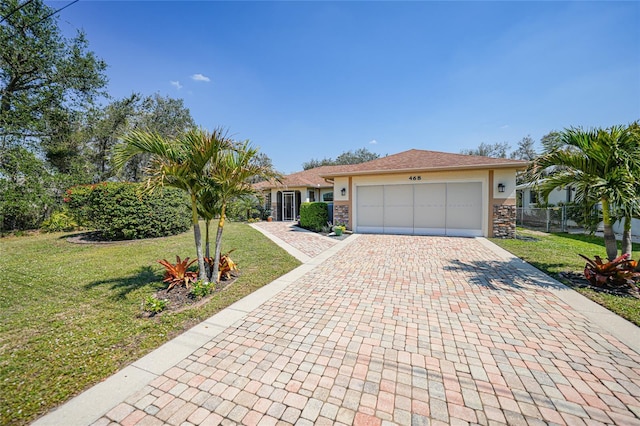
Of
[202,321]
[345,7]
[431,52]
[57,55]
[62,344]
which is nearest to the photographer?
[62,344]

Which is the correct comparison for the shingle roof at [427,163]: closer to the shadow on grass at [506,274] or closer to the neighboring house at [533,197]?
the shadow on grass at [506,274]

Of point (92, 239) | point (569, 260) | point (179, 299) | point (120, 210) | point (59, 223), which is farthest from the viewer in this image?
point (59, 223)

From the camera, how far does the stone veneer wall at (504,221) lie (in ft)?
34.2

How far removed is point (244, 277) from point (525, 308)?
5353 millimetres

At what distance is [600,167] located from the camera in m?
5.01

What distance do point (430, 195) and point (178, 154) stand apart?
10.6m

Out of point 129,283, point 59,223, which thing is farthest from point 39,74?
point 129,283

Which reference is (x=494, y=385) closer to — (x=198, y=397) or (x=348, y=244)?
(x=198, y=397)

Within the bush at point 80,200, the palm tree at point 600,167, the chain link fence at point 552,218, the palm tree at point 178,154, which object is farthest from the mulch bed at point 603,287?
the bush at point 80,200

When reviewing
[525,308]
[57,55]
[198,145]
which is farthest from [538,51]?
[57,55]

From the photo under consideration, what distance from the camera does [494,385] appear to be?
90.0 inches

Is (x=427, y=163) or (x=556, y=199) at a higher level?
(x=427, y=163)

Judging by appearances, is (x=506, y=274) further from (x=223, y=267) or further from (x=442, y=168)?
(x=223, y=267)

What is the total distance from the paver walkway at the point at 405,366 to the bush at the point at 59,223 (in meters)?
16.0
